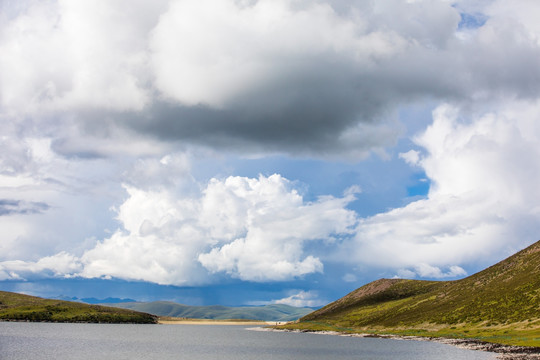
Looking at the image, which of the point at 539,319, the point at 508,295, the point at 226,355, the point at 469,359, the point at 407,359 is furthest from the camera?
the point at 508,295

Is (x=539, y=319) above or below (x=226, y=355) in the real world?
above

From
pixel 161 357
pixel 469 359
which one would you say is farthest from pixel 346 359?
pixel 161 357

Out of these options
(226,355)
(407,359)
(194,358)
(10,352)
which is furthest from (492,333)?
(10,352)

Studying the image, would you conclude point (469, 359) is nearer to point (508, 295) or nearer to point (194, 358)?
point (194, 358)

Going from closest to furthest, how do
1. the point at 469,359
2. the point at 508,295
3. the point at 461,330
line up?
1. the point at 469,359
2. the point at 461,330
3. the point at 508,295

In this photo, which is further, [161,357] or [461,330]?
[461,330]

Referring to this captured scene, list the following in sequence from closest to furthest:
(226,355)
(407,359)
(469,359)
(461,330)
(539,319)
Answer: (469,359) < (407,359) < (226,355) < (539,319) < (461,330)

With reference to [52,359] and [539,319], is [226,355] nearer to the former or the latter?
[52,359]

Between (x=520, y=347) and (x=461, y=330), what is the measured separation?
7422 centimetres

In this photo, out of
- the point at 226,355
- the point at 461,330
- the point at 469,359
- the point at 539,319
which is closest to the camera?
the point at 469,359

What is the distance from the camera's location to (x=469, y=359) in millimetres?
100562

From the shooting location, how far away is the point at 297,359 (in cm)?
11544

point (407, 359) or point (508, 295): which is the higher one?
point (508, 295)

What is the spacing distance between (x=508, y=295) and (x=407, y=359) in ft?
372
